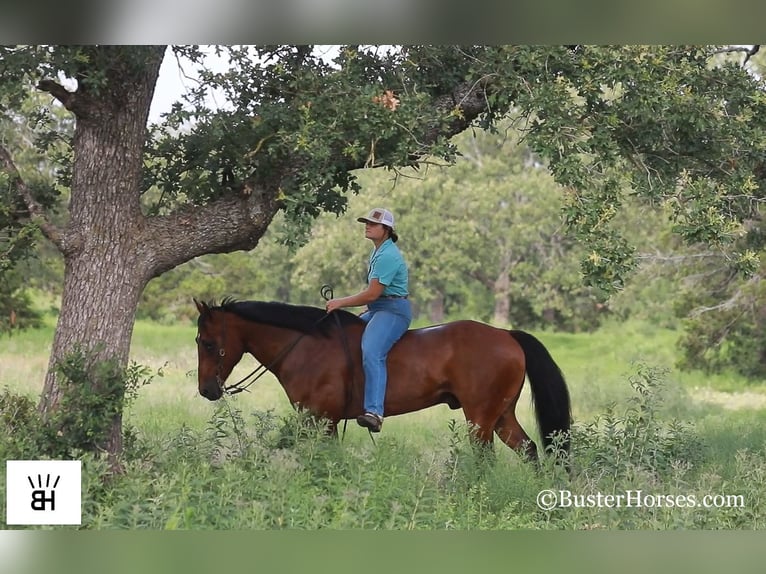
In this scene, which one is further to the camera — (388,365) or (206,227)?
(206,227)

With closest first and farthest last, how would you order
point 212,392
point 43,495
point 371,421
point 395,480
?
point 43,495 < point 395,480 < point 371,421 < point 212,392

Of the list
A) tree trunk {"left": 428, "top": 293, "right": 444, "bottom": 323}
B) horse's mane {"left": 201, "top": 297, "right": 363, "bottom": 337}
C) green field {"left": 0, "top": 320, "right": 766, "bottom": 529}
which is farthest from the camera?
tree trunk {"left": 428, "top": 293, "right": 444, "bottom": 323}

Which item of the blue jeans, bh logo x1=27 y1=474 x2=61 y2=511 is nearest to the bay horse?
the blue jeans

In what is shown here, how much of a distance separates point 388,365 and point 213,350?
1258 mm

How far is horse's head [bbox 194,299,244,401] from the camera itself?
6668mm

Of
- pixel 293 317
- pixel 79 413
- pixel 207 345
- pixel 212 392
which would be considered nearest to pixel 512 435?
pixel 293 317

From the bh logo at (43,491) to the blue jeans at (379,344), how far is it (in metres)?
1.96

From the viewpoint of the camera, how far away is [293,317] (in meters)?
6.78

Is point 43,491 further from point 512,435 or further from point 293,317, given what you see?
point 512,435

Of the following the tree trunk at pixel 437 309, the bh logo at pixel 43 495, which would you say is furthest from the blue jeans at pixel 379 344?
the tree trunk at pixel 437 309

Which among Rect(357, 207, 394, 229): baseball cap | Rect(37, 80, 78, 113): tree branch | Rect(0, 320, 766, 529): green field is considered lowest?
Rect(0, 320, 766, 529): green field

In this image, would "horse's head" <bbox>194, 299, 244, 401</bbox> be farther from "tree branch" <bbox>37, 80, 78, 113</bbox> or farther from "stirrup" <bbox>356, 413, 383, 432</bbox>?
"tree branch" <bbox>37, 80, 78, 113</bbox>

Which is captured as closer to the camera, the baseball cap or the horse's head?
the baseball cap

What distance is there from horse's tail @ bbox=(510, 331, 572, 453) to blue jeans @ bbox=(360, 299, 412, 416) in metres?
0.95
